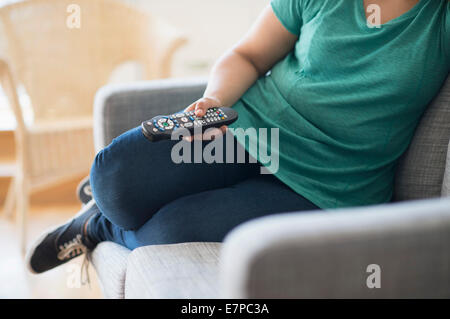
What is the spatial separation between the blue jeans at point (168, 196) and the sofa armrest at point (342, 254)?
31cm

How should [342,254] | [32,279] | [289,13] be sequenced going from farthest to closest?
[32,279]
[289,13]
[342,254]

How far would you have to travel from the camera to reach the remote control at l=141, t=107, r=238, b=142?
28.5 inches

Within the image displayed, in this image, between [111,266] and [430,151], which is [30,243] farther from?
[430,151]

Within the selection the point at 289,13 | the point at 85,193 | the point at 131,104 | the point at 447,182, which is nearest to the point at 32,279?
the point at 85,193

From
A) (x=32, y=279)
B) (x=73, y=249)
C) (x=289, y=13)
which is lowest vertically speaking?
(x=32, y=279)

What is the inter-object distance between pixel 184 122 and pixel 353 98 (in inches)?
11.1

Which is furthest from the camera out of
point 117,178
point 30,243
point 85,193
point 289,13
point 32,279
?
point 30,243

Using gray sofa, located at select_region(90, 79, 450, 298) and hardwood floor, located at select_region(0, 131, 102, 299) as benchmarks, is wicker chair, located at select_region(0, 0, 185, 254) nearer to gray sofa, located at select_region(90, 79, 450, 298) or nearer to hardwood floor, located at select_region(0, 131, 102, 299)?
hardwood floor, located at select_region(0, 131, 102, 299)

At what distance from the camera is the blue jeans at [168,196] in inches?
28.2

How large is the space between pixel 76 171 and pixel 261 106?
91 centimetres

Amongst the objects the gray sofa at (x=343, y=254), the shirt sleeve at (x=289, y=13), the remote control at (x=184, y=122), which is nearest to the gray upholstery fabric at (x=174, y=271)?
the gray sofa at (x=343, y=254)

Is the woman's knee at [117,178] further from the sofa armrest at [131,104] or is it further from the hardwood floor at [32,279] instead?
the hardwood floor at [32,279]

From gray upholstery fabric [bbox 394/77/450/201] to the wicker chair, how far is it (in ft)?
3.40

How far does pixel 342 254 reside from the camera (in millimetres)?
389
